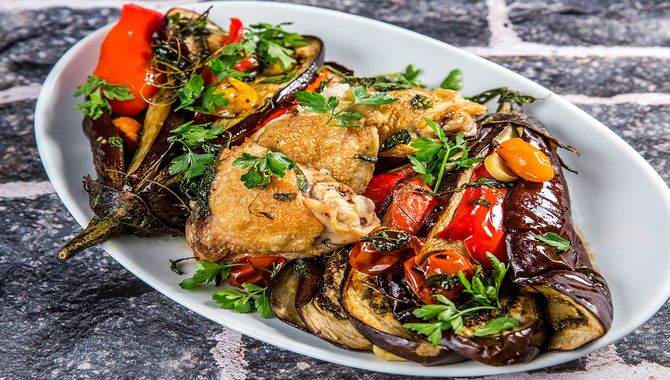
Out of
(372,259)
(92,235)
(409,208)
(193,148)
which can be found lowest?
(92,235)

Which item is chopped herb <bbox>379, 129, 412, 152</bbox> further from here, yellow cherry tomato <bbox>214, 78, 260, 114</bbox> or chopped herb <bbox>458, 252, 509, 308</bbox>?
chopped herb <bbox>458, 252, 509, 308</bbox>

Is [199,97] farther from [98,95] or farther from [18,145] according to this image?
[18,145]

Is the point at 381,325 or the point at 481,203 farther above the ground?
the point at 481,203

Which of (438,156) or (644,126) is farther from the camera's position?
(644,126)

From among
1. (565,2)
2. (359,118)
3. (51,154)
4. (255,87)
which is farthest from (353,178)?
(565,2)

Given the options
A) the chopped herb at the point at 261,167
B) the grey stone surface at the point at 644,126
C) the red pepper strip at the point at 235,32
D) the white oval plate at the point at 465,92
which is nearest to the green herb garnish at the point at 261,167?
the chopped herb at the point at 261,167

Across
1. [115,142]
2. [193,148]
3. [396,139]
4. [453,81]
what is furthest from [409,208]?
[115,142]
